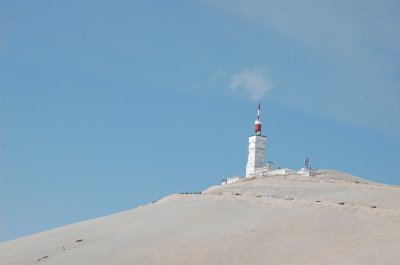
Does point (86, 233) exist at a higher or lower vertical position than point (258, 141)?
lower

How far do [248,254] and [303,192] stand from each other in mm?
17939

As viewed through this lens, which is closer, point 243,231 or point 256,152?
point 243,231

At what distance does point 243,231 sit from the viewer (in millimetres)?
40094

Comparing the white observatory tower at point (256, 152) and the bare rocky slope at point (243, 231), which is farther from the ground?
the white observatory tower at point (256, 152)

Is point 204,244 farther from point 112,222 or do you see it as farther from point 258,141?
point 258,141

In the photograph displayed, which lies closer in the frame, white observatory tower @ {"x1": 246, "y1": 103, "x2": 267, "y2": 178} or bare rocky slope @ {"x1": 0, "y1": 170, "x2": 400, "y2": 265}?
bare rocky slope @ {"x1": 0, "y1": 170, "x2": 400, "y2": 265}

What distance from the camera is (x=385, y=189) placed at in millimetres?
51750

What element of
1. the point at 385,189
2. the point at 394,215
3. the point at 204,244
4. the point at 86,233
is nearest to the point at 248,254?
the point at 204,244

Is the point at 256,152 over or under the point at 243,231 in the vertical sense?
over

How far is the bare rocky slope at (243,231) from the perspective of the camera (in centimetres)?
3469

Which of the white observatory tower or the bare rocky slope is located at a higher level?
the white observatory tower

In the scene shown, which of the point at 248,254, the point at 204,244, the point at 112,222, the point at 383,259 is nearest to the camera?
the point at 383,259

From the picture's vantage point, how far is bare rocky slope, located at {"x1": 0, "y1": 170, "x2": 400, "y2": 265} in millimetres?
34688

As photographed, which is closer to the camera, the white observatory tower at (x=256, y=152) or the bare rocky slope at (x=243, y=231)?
the bare rocky slope at (x=243, y=231)
